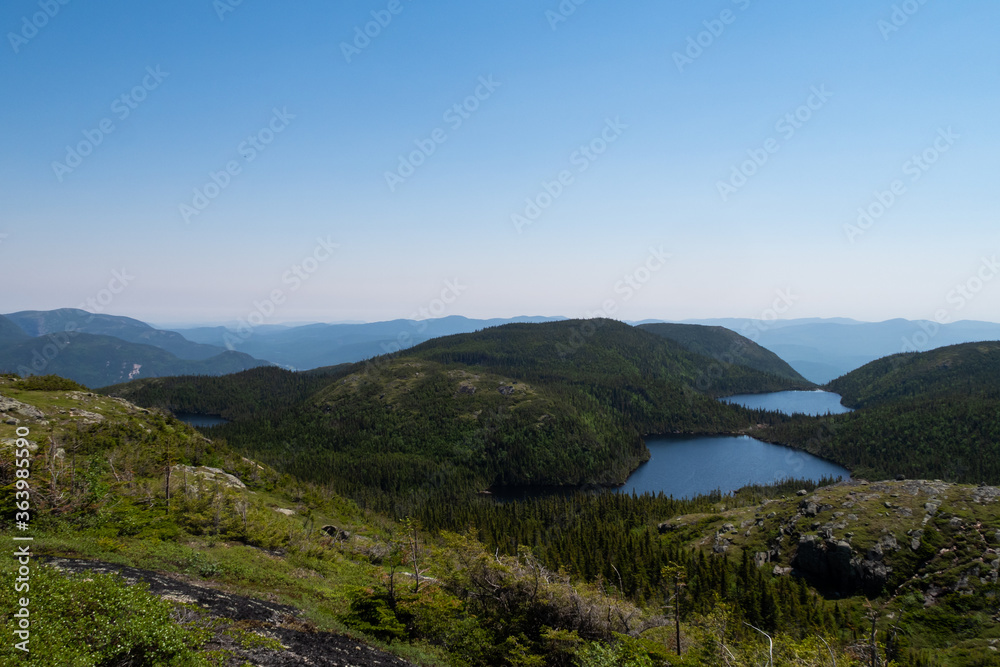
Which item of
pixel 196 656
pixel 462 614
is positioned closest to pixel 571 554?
pixel 462 614

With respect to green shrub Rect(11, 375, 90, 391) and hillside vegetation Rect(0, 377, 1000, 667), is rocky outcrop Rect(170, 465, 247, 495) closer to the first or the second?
hillside vegetation Rect(0, 377, 1000, 667)

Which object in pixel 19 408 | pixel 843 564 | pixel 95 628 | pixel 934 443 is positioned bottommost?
pixel 934 443

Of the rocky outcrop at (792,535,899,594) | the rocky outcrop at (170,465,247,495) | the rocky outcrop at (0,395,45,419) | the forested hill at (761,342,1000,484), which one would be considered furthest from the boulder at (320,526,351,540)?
the forested hill at (761,342,1000,484)

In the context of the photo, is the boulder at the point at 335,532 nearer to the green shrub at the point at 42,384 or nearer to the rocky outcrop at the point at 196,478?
the rocky outcrop at the point at 196,478

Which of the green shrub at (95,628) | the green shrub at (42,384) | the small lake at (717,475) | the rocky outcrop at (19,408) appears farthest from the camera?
the small lake at (717,475)

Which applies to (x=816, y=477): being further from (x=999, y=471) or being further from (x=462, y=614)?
(x=462, y=614)

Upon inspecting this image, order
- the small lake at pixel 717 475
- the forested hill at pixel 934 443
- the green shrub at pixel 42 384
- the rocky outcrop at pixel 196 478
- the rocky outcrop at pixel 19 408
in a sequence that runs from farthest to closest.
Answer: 1. the small lake at pixel 717 475
2. the forested hill at pixel 934 443
3. the green shrub at pixel 42 384
4. the rocky outcrop at pixel 19 408
5. the rocky outcrop at pixel 196 478

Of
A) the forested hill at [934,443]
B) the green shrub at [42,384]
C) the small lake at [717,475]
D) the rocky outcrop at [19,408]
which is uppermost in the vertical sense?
the green shrub at [42,384]

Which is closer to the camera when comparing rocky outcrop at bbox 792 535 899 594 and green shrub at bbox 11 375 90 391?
rocky outcrop at bbox 792 535 899 594

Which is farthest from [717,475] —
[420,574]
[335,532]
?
[420,574]

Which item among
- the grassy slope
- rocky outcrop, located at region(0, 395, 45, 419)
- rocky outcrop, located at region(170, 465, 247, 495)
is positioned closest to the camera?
rocky outcrop, located at region(170, 465, 247, 495)

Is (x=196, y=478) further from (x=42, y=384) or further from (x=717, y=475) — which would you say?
(x=717, y=475)

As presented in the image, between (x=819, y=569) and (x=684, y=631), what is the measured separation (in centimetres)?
4731

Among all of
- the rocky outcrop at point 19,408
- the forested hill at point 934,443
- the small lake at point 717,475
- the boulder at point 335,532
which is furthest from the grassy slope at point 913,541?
the forested hill at point 934,443
